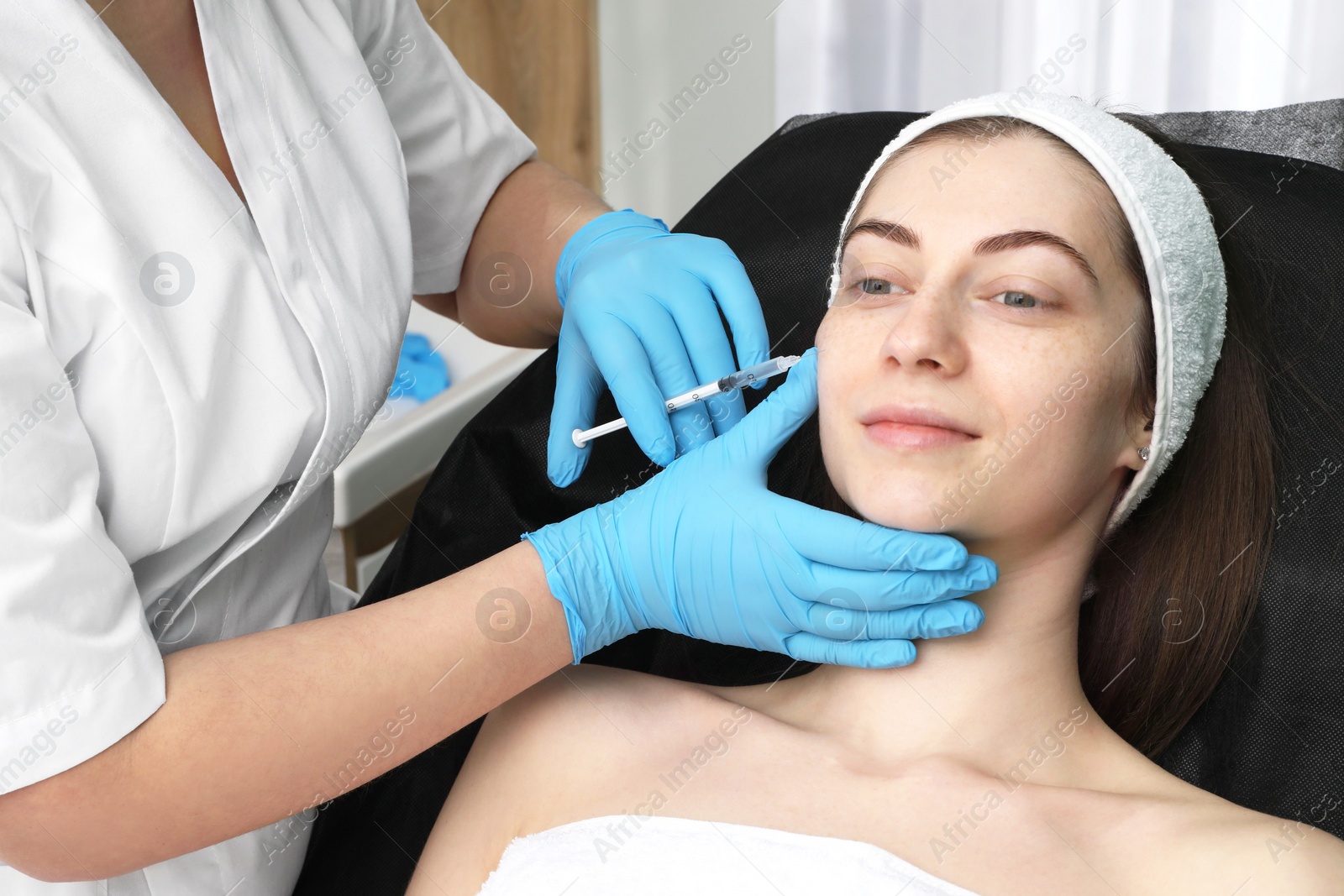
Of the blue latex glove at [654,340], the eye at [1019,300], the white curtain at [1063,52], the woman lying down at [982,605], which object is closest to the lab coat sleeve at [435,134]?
the blue latex glove at [654,340]

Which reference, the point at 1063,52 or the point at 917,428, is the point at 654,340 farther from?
the point at 1063,52

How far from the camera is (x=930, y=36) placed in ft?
8.32

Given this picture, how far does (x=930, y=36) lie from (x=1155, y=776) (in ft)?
6.13

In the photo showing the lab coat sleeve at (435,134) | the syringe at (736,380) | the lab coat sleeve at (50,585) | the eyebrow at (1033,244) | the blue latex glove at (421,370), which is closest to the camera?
the lab coat sleeve at (50,585)

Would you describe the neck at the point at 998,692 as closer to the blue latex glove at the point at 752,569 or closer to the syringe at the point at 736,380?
the blue latex glove at the point at 752,569

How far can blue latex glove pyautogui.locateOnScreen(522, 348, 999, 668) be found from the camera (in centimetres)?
107

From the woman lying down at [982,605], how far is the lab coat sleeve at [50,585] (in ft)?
1.40

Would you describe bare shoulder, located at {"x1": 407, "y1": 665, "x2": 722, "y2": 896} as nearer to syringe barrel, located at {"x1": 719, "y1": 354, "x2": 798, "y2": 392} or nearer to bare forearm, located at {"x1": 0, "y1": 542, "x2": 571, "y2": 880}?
bare forearm, located at {"x1": 0, "y1": 542, "x2": 571, "y2": 880}

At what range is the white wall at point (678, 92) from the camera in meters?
2.80

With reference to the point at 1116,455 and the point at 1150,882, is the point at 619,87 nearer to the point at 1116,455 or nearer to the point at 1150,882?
the point at 1116,455

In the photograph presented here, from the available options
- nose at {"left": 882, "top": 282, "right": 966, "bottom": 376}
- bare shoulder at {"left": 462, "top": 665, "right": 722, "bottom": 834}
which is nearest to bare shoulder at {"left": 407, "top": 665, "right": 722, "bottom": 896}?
bare shoulder at {"left": 462, "top": 665, "right": 722, "bottom": 834}

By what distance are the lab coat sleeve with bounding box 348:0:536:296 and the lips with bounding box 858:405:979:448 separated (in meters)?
0.73

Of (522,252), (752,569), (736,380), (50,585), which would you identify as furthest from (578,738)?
(522,252)

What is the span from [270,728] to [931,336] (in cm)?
68
